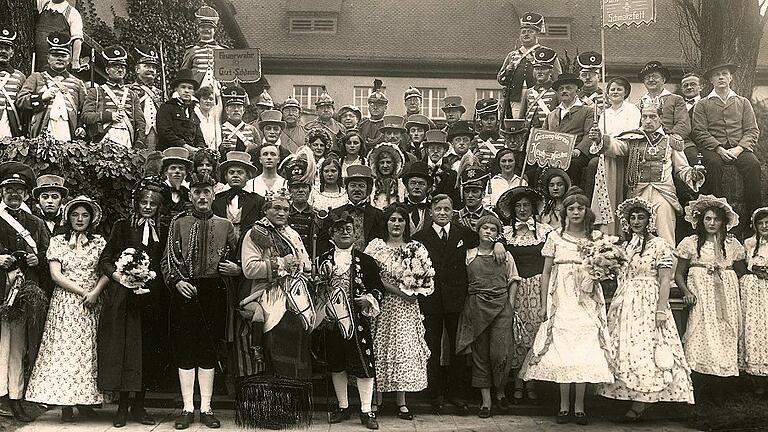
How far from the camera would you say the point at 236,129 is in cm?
1098

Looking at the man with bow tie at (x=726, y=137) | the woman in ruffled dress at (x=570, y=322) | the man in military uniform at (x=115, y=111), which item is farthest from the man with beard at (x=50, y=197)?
the man with bow tie at (x=726, y=137)

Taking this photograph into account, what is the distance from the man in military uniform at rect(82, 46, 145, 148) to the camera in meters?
9.70

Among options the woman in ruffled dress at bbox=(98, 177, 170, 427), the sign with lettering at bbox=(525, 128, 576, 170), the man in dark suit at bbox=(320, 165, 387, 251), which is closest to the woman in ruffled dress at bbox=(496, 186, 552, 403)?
the sign with lettering at bbox=(525, 128, 576, 170)

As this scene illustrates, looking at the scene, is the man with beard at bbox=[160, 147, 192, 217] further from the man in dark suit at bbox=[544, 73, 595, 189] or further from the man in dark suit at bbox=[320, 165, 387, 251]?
the man in dark suit at bbox=[544, 73, 595, 189]

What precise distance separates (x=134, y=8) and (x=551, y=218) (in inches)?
457

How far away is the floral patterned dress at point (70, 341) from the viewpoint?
7141 mm

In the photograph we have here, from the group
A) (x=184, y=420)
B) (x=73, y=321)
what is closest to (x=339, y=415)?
(x=184, y=420)

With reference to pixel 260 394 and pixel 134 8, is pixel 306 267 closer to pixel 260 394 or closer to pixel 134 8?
pixel 260 394

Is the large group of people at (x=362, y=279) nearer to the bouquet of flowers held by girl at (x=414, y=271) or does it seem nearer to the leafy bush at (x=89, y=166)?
the bouquet of flowers held by girl at (x=414, y=271)

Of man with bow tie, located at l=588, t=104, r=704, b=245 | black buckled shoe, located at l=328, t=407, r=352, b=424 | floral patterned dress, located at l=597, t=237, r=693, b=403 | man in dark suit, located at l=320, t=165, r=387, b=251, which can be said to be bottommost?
black buckled shoe, located at l=328, t=407, r=352, b=424

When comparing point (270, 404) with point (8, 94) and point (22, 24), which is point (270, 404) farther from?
point (22, 24)

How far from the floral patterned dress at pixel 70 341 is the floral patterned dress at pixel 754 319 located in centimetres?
607

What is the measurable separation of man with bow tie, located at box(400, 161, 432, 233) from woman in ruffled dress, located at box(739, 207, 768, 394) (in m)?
3.25

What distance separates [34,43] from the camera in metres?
11.5
